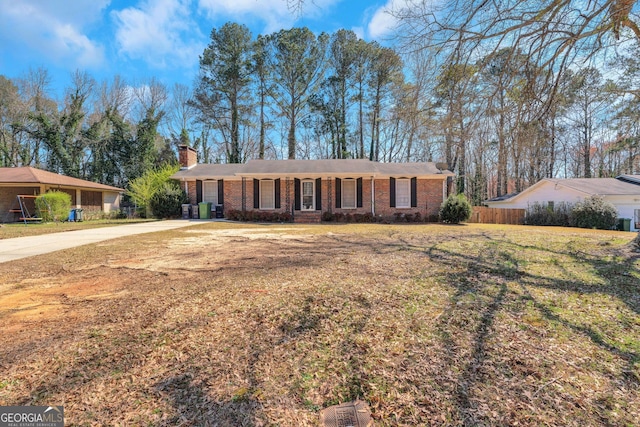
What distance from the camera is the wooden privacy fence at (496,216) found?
17266 mm

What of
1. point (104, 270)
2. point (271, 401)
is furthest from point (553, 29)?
point (104, 270)

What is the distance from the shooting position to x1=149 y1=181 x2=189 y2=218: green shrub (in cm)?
1667

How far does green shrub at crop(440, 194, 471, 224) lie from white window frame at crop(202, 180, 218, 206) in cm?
1294

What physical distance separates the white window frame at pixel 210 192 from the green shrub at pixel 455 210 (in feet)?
42.5

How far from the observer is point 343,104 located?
27.5 metres

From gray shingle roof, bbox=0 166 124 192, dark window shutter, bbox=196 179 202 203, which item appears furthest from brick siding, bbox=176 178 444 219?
gray shingle roof, bbox=0 166 124 192

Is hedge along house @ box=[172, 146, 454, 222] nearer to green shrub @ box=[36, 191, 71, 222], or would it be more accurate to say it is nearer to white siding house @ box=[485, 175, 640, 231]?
white siding house @ box=[485, 175, 640, 231]

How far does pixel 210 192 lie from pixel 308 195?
6003mm

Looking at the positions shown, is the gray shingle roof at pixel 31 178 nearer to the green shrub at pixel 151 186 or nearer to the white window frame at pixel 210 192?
the green shrub at pixel 151 186

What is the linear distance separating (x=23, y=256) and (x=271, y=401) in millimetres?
6907

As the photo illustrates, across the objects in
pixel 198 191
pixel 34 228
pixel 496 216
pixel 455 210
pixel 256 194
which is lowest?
pixel 496 216

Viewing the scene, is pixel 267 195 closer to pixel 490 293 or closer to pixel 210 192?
pixel 210 192

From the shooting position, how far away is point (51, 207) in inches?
612

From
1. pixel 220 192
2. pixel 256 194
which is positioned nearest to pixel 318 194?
pixel 256 194
